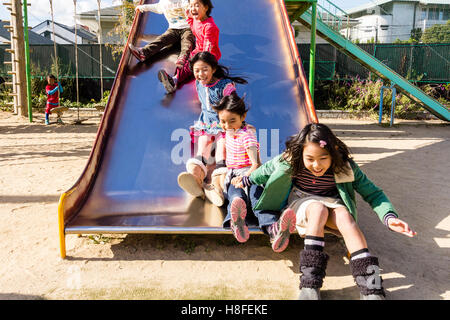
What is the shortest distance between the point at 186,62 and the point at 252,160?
2.08m

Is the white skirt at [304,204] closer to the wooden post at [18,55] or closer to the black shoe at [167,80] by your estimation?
the black shoe at [167,80]

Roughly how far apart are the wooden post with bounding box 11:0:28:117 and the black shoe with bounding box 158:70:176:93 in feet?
23.6

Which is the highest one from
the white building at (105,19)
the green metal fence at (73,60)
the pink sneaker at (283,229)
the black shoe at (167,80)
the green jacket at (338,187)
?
the white building at (105,19)

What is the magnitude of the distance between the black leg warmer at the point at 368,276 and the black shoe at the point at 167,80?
8.92ft

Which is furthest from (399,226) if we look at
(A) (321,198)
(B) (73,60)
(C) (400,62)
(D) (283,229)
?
(B) (73,60)

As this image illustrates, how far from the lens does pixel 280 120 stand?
371cm

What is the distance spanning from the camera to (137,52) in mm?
4410

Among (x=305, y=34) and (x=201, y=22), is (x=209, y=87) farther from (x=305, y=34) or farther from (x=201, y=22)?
(x=305, y=34)

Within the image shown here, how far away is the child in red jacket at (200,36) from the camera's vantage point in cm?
412

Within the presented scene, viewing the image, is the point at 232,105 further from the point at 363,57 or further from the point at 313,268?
the point at 363,57

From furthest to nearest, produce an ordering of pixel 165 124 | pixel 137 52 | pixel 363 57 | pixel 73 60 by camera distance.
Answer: pixel 73 60 < pixel 363 57 < pixel 137 52 < pixel 165 124

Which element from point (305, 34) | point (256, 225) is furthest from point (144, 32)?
point (305, 34)

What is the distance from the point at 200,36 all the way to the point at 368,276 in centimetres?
318

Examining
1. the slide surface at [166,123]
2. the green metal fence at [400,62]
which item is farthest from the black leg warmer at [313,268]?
the green metal fence at [400,62]
